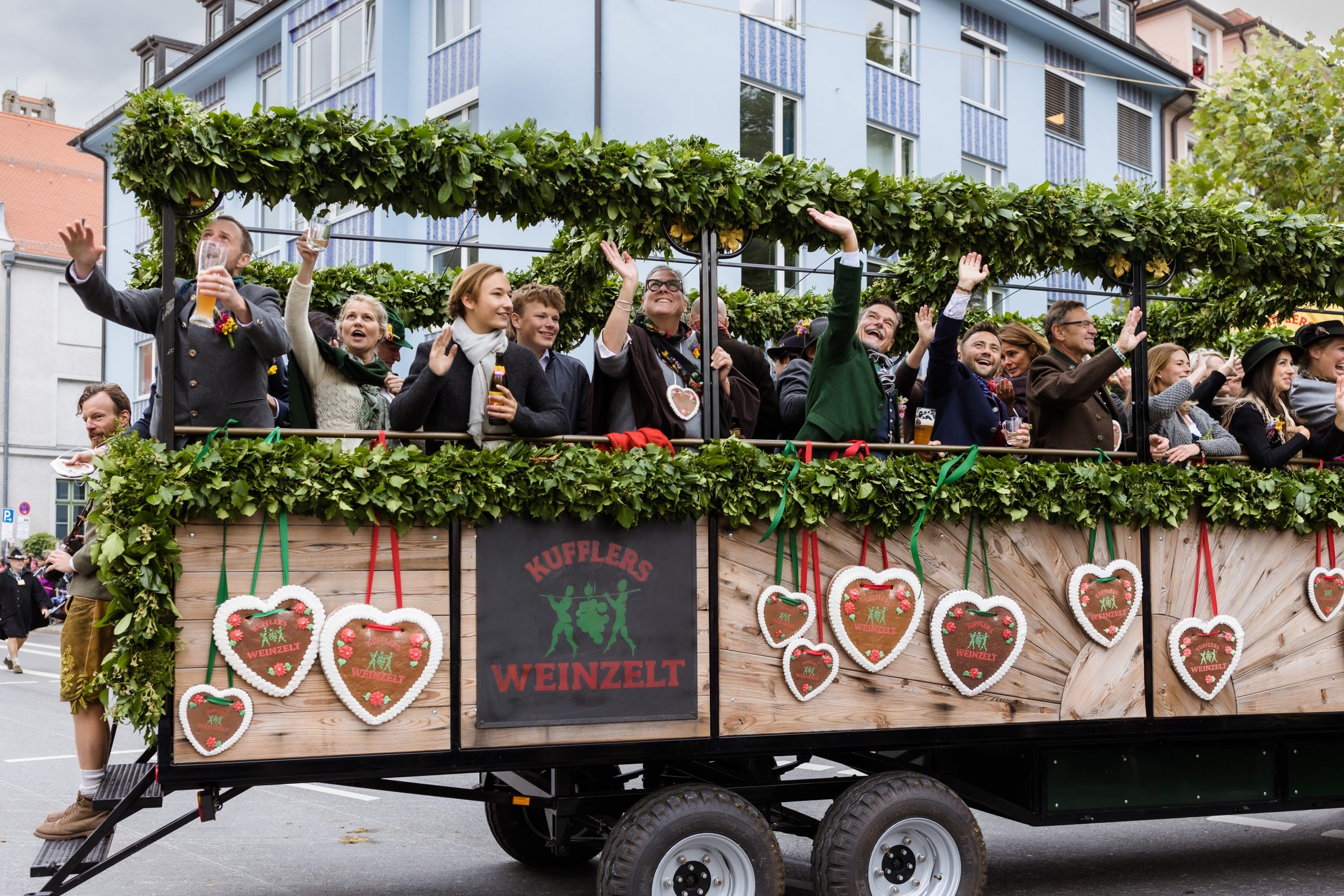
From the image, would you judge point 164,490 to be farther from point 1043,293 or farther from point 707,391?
point 1043,293

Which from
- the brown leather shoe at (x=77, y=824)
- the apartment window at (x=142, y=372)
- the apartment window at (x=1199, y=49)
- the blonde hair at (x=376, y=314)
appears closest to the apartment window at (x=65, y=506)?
the apartment window at (x=142, y=372)

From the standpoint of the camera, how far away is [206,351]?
5035 mm

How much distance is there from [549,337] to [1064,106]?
21.8m

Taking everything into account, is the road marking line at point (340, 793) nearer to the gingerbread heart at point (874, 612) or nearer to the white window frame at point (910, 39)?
the gingerbread heart at point (874, 612)

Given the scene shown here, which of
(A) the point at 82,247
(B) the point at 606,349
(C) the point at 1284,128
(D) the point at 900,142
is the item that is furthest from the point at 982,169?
(A) the point at 82,247

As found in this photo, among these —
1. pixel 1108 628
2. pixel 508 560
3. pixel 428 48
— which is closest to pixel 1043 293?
pixel 428 48

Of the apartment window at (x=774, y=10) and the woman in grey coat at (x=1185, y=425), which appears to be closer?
the woman in grey coat at (x=1185, y=425)

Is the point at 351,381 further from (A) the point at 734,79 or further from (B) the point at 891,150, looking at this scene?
(B) the point at 891,150

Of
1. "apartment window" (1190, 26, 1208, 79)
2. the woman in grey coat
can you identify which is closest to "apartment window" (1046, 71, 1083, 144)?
"apartment window" (1190, 26, 1208, 79)

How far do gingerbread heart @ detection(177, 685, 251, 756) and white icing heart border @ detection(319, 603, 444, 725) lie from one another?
0.29 m

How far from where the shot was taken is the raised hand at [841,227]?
5426mm

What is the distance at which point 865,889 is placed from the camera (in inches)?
202

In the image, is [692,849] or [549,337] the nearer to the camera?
[692,849]

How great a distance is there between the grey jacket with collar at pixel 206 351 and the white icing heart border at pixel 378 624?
87cm
